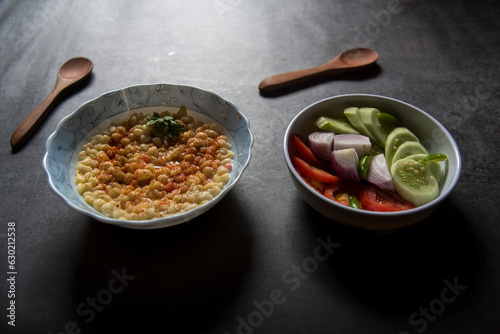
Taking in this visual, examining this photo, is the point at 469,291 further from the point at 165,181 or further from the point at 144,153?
the point at 144,153

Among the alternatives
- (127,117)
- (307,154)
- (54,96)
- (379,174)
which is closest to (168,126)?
(127,117)

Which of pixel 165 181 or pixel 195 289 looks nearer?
pixel 195 289

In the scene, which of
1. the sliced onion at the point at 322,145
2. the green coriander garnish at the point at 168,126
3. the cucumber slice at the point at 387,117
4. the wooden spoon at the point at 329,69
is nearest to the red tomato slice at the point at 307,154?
the sliced onion at the point at 322,145

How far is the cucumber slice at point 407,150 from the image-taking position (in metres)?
1.17

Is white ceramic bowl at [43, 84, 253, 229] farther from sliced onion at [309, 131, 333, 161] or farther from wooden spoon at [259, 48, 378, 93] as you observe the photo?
wooden spoon at [259, 48, 378, 93]

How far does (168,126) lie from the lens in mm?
1365

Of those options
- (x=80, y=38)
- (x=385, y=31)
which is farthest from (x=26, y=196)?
(x=385, y=31)

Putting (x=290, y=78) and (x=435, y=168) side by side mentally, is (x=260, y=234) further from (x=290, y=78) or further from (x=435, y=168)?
(x=290, y=78)

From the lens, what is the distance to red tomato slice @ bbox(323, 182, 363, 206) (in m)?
1.11

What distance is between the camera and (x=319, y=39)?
1979 mm

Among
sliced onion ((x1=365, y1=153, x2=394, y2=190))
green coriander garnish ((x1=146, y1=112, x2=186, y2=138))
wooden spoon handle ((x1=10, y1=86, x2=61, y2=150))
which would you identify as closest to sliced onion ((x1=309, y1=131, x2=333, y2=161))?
sliced onion ((x1=365, y1=153, x2=394, y2=190))

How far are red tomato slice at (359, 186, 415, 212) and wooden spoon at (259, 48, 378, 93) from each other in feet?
2.39

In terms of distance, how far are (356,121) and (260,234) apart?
1.57 feet

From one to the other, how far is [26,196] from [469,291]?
1.38 meters
